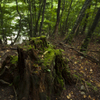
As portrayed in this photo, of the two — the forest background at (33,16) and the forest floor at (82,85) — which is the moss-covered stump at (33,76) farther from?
the forest background at (33,16)

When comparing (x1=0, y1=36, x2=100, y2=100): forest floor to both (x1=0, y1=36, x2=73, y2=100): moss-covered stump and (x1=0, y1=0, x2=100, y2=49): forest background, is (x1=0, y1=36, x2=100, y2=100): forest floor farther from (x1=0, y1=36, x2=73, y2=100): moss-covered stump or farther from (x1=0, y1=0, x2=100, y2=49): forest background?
(x1=0, y1=0, x2=100, y2=49): forest background

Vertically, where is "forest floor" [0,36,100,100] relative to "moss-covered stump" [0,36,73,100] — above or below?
below

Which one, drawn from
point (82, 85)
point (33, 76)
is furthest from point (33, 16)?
point (82, 85)

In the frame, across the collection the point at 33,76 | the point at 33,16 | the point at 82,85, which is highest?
the point at 33,16

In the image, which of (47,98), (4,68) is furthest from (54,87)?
(4,68)

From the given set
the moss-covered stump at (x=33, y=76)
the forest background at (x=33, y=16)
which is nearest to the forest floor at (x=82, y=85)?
the moss-covered stump at (x=33, y=76)

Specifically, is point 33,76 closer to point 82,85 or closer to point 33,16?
point 82,85

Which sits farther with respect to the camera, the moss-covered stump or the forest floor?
the forest floor

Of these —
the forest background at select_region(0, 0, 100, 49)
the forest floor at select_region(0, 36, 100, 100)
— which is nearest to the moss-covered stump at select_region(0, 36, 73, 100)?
the forest floor at select_region(0, 36, 100, 100)

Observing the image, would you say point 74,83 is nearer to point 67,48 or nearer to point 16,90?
point 16,90

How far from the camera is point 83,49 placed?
6828 mm

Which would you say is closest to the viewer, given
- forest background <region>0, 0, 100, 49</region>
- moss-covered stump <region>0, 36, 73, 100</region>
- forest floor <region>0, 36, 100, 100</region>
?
moss-covered stump <region>0, 36, 73, 100</region>

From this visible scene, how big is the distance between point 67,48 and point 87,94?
14.9 ft

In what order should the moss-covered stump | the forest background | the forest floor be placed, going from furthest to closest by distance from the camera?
the forest background < the forest floor < the moss-covered stump
